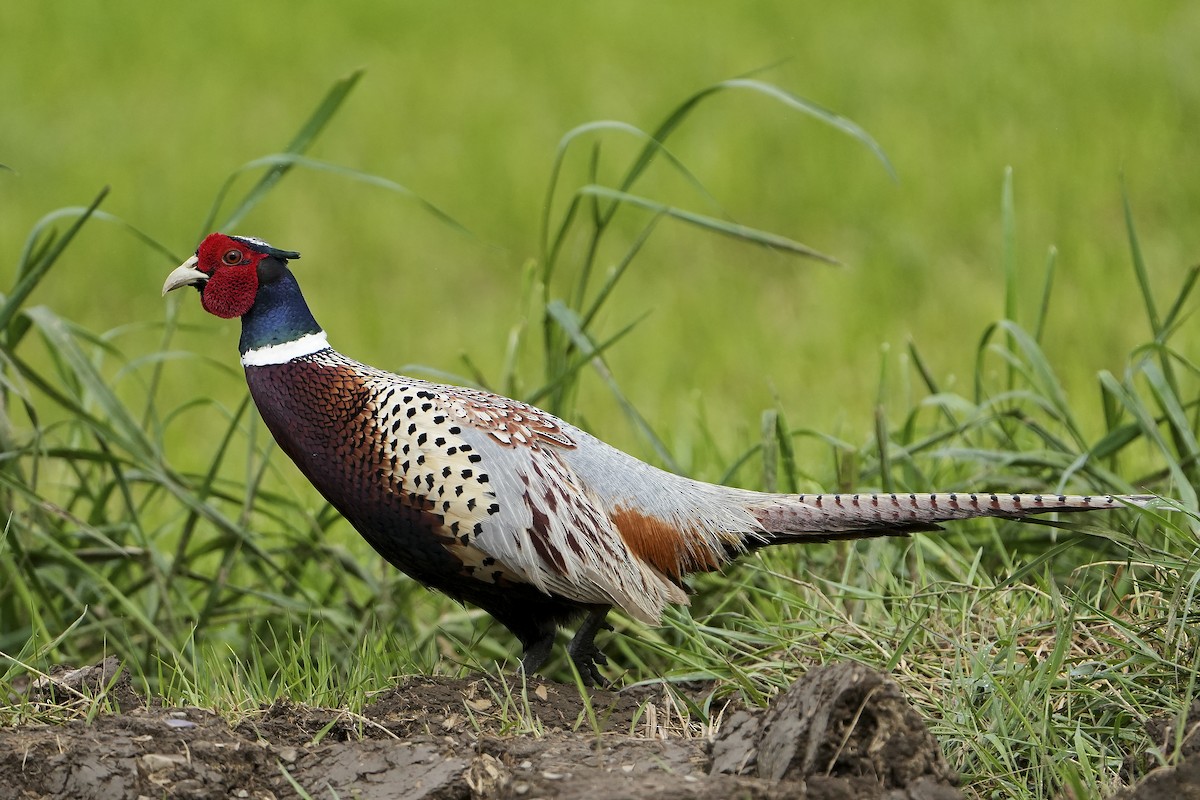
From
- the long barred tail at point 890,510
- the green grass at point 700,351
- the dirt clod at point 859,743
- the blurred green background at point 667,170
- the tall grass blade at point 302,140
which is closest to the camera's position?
the dirt clod at point 859,743

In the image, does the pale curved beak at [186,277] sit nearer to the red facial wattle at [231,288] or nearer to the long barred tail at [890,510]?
the red facial wattle at [231,288]

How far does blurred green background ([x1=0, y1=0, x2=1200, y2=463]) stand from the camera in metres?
6.56

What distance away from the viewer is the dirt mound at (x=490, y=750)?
2309 millimetres

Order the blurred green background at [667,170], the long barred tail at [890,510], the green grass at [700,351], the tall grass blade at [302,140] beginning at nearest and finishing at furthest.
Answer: the long barred tail at [890,510], the green grass at [700,351], the tall grass blade at [302,140], the blurred green background at [667,170]

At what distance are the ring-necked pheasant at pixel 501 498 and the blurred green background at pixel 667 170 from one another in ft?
7.08

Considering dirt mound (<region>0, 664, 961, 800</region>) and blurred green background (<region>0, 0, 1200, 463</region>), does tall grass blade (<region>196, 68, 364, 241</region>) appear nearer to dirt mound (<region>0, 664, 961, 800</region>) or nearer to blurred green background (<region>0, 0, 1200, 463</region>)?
dirt mound (<region>0, 664, 961, 800</region>)

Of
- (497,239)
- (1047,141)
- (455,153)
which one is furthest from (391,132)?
(1047,141)

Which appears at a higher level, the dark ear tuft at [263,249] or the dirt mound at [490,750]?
the dark ear tuft at [263,249]

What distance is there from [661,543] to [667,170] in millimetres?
5370

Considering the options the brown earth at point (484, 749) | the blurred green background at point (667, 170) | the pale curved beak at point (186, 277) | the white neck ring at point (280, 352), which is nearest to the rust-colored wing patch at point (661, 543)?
the brown earth at point (484, 749)

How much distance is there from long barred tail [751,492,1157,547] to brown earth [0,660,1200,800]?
462mm

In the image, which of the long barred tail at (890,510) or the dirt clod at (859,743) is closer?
the dirt clod at (859,743)

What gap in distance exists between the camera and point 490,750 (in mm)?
2531

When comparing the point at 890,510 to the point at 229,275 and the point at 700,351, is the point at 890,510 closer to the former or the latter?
the point at 229,275
